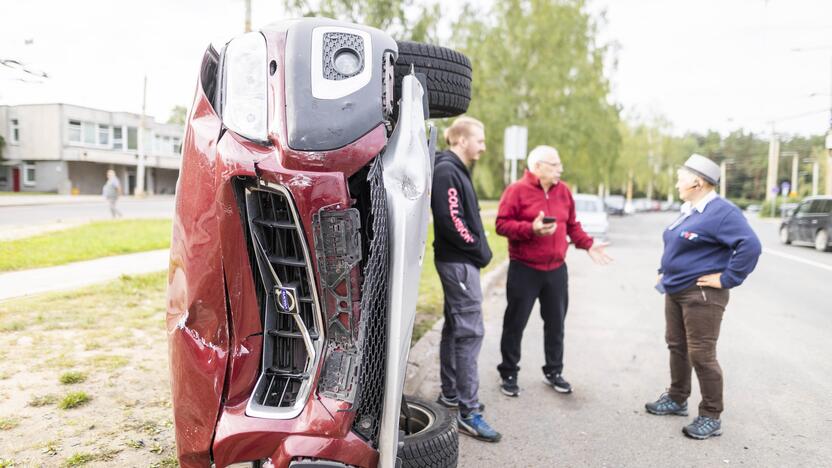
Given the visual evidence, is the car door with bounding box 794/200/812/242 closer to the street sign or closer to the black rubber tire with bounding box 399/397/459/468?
the street sign

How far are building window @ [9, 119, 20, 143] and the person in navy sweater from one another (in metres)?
4.27

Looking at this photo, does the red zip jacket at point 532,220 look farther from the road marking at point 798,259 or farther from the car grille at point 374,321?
the road marking at point 798,259

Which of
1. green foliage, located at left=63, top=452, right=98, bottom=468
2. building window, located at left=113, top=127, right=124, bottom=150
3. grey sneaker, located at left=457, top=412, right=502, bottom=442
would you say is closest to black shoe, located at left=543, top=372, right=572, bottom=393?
grey sneaker, located at left=457, top=412, right=502, bottom=442

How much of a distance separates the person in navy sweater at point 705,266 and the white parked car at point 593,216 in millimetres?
12615

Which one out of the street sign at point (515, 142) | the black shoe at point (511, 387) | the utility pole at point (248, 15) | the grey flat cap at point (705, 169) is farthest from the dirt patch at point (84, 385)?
the street sign at point (515, 142)

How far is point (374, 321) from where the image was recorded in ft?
6.64

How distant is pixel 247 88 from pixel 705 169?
9.81 feet

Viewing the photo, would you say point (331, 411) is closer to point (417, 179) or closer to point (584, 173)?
point (417, 179)

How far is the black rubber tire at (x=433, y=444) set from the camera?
2.57m

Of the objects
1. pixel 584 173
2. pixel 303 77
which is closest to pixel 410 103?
pixel 303 77

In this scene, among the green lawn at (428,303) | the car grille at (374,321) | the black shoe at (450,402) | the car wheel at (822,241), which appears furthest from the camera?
the car wheel at (822,241)

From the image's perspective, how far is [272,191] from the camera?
74.5 inches

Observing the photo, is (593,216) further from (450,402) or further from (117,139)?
(117,139)

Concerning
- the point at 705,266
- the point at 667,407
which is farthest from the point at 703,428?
the point at 705,266
